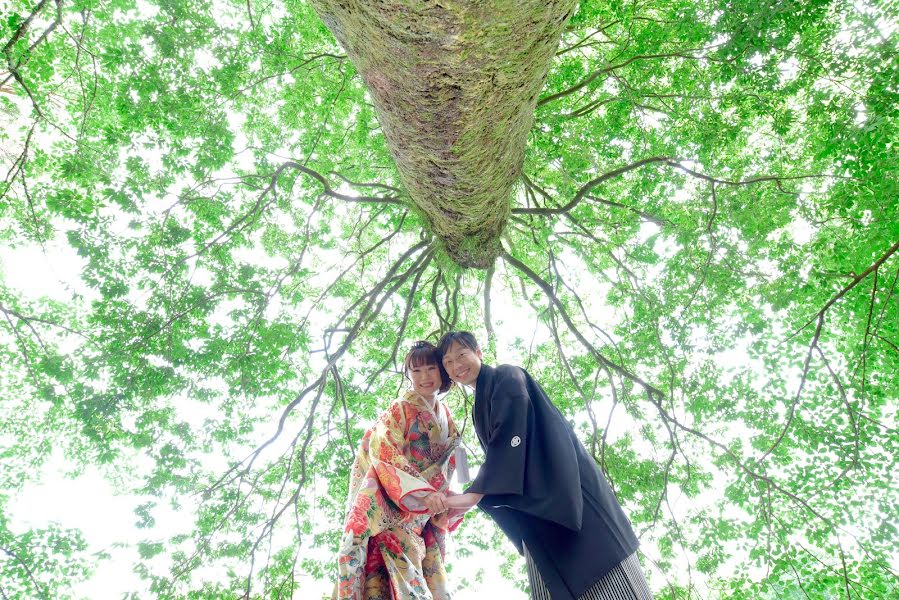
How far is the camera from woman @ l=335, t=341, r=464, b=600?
2016 mm

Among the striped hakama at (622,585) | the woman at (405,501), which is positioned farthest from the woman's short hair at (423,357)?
the striped hakama at (622,585)

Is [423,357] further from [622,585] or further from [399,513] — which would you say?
[622,585]

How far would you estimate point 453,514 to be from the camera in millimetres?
2291

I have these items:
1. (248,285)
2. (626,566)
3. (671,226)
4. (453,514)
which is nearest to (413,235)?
(248,285)

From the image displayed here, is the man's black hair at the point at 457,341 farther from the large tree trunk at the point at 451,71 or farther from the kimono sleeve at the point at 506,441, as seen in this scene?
the large tree trunk at the point at 451,71

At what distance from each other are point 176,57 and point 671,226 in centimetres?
403

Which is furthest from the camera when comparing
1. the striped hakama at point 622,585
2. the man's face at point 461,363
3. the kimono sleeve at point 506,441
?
the man's face at point 461,363

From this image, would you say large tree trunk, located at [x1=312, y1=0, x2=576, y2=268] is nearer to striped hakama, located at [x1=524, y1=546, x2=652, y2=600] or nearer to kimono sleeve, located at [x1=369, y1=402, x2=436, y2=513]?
kimono sleeve, located at [x1=369, y1=402, x2=436, y2=513]

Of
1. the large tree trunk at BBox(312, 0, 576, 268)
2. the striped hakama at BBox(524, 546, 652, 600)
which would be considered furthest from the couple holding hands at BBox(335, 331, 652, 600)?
the large tree trunk at BBox(312, 0, 576, 268)

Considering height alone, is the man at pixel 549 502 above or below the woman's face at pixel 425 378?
below

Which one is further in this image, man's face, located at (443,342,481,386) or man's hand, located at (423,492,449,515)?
man's face, located at (443,342,481,386)

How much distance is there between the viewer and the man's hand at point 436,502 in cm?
209

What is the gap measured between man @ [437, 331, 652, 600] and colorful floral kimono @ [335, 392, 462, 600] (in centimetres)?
21

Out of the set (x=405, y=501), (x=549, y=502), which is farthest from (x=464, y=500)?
(x=549, y=502)
